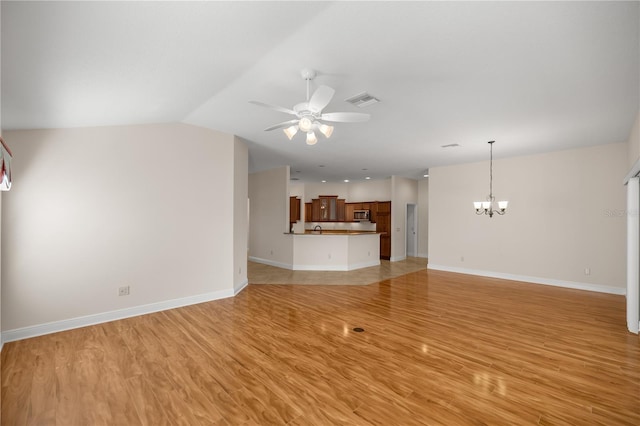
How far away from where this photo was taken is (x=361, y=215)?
10.3 m

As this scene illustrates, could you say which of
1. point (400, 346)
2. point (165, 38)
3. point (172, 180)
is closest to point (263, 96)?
point (165, 38)

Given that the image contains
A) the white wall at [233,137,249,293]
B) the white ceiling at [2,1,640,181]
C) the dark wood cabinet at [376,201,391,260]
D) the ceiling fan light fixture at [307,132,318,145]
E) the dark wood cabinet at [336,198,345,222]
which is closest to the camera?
the white ceiling at [2,1,640,181]

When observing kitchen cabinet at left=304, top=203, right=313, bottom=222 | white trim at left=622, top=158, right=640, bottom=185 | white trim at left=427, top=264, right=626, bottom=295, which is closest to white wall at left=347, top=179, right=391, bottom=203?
kitchen cabinet at left=304, top=203, right=313, bottom=222

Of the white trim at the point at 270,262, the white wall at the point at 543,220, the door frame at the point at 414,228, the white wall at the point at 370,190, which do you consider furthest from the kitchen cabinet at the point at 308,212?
the white wall at the point at 543,220

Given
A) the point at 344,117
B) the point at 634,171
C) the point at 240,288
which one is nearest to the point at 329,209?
the point at 240,288

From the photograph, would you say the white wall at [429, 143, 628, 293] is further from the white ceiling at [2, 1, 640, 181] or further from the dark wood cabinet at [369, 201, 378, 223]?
the dark wood cabinet at [369, 201, 378, 223]

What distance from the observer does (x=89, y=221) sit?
3680 mm

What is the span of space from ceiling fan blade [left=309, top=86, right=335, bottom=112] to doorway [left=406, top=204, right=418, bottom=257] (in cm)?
849

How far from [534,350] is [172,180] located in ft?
17.6

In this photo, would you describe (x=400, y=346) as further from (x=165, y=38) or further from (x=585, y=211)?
(x=585, y=211)

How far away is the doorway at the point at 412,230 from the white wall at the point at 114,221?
289 inches

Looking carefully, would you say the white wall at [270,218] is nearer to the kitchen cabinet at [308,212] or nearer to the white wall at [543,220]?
the kitchen cabinet at [308,212]

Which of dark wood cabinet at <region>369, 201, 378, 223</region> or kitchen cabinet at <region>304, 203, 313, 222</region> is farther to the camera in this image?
kitchen cabinet at <region>304, 203, 313, 222</region>

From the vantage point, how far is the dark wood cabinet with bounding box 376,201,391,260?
9.59m
